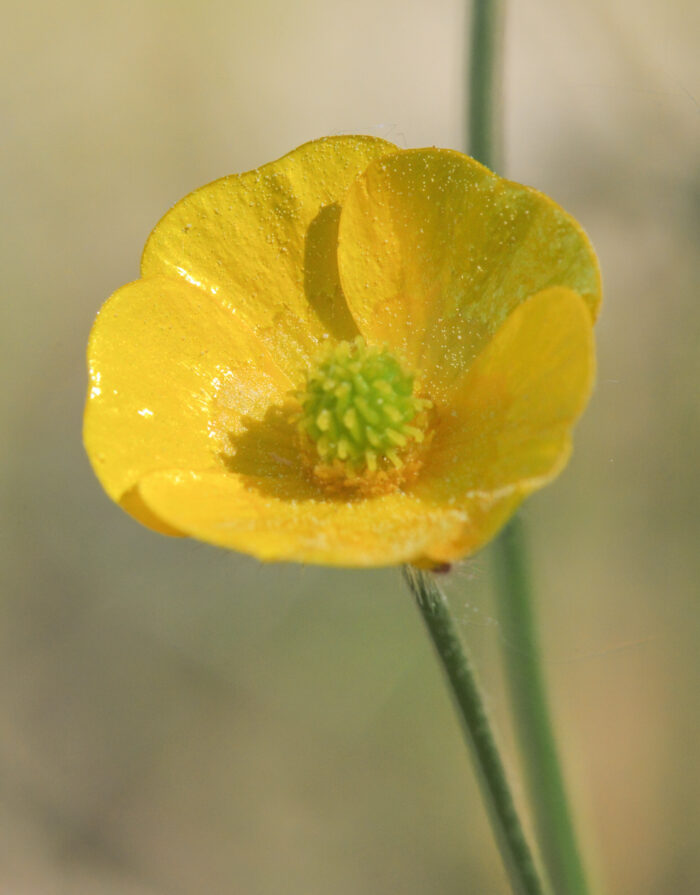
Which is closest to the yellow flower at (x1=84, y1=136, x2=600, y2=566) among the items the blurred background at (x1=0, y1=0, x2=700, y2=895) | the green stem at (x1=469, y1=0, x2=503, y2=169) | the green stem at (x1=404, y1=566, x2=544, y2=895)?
the green stem at (x1=404, y1=566, x2=544, y2=895)

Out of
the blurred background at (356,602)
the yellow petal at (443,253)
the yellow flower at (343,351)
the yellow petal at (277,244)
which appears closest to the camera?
the yellow flower at (343,351)

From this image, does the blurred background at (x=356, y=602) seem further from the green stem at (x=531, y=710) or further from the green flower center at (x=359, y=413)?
the green flower center at (x=359, y=413)

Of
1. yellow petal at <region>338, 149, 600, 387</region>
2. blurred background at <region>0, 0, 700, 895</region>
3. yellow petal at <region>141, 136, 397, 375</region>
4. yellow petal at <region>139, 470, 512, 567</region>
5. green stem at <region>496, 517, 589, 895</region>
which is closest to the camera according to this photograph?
yellow petal at <region>139, 470, 512, 567</region>

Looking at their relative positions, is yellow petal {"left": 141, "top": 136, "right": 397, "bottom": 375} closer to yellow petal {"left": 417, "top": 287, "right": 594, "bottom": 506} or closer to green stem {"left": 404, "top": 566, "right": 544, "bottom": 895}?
yellow petal {"left": 417, "top": 287, "right": 594, "bottom": 506}

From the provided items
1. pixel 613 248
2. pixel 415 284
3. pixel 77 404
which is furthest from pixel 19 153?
pixel 415 284

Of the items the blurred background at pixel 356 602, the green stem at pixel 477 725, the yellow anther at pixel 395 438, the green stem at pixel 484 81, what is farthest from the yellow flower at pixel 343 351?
the blurred background at pixel 356 602

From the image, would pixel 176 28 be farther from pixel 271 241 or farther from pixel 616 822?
pixel 616 822

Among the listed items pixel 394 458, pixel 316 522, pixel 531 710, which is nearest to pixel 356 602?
pixel 531 710

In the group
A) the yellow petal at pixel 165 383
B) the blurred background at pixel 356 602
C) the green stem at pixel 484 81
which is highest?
the green stem at pixel 484 81
